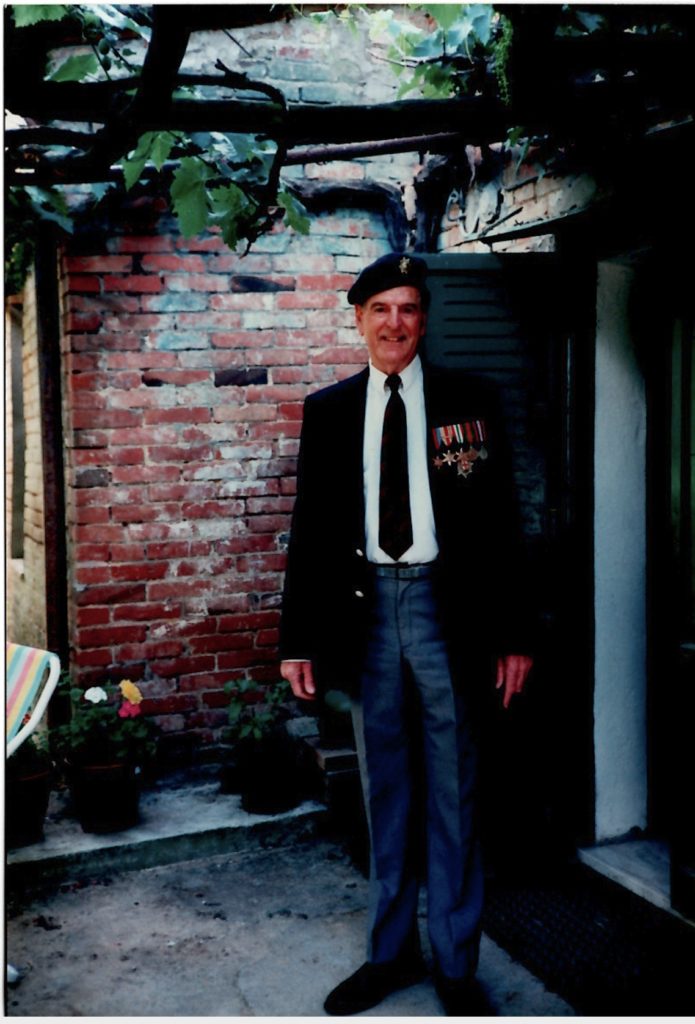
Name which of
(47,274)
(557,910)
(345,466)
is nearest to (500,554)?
(345,466)

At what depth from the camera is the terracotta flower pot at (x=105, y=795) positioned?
12.7 feet

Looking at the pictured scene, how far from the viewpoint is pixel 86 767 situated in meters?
3.91

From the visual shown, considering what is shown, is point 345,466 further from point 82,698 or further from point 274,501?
point 82,698

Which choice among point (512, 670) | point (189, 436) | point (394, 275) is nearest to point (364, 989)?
point (512, 670)

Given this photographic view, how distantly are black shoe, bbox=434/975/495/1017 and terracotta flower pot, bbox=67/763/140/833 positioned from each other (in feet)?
5.24

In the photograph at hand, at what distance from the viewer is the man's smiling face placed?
9.38ft

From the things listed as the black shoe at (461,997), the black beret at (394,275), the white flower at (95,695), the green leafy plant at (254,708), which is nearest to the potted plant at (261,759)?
the green leafy plant at (254,708)

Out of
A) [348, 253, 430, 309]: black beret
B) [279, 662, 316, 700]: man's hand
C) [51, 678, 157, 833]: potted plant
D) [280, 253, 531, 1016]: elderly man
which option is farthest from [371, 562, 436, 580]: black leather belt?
[51, 678, 157, 833]: potted plant

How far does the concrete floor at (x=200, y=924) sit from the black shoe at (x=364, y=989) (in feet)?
0.17

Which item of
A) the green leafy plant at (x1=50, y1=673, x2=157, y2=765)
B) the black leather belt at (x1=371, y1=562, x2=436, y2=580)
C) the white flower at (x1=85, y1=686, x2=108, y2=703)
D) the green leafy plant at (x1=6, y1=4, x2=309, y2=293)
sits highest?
the green leafy plant at (x1=6, y1=4, x2=309, y2=293)

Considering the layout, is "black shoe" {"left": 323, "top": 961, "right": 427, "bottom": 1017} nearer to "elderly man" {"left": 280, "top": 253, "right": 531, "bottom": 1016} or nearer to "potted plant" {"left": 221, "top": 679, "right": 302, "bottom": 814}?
"elderly man" {"left": 280, "top": 253, "right": 531, "bottom": 1016}

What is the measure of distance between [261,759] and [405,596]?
157cm

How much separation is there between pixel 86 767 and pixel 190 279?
2.18 metres

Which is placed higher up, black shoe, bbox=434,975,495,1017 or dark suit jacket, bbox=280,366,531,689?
dark suit jacket, bbox=280,366,531,689
